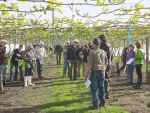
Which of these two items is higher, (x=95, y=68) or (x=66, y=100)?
(x=95, y=68)

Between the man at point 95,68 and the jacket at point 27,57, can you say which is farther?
the jacket at point 27,57

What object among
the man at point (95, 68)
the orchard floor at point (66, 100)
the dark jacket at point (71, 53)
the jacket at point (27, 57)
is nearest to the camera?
the man at point (95, 68)

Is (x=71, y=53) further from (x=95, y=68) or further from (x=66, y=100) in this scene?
(x=95, y=68)

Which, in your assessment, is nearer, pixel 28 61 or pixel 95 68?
pixel 95 68

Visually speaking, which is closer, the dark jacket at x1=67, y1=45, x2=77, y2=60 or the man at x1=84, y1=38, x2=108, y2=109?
the man at x1=84, y1=38, x2=108, y2=109

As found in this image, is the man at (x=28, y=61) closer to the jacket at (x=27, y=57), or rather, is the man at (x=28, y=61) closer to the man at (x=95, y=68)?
the jacket at (x=27, y=57)

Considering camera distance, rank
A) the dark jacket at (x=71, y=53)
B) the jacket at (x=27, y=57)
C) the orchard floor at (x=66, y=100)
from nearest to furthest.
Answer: the orchard floor at (x=66, y=100), the jacket at (x=27, y=57), the dark jacket at (x=71, y=53)

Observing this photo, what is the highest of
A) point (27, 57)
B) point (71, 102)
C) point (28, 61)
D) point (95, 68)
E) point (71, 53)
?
point (71, 53)

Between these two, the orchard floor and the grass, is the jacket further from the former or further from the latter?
the grass

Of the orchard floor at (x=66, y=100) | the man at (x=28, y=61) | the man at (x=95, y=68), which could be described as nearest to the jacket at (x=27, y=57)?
the man at (x=28, y=61)

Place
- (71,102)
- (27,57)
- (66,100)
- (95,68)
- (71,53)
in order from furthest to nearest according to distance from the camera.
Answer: (71,53) → (27,57) → (66,100) → (71,102) → (95,68)

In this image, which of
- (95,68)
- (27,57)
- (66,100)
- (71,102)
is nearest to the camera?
(95,68)

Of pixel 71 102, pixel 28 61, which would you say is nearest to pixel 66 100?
pixel 71 102

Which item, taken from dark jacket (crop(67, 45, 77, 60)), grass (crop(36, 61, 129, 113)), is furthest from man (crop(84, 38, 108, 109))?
dark jacket (crop(67, 45, 77, 60))
